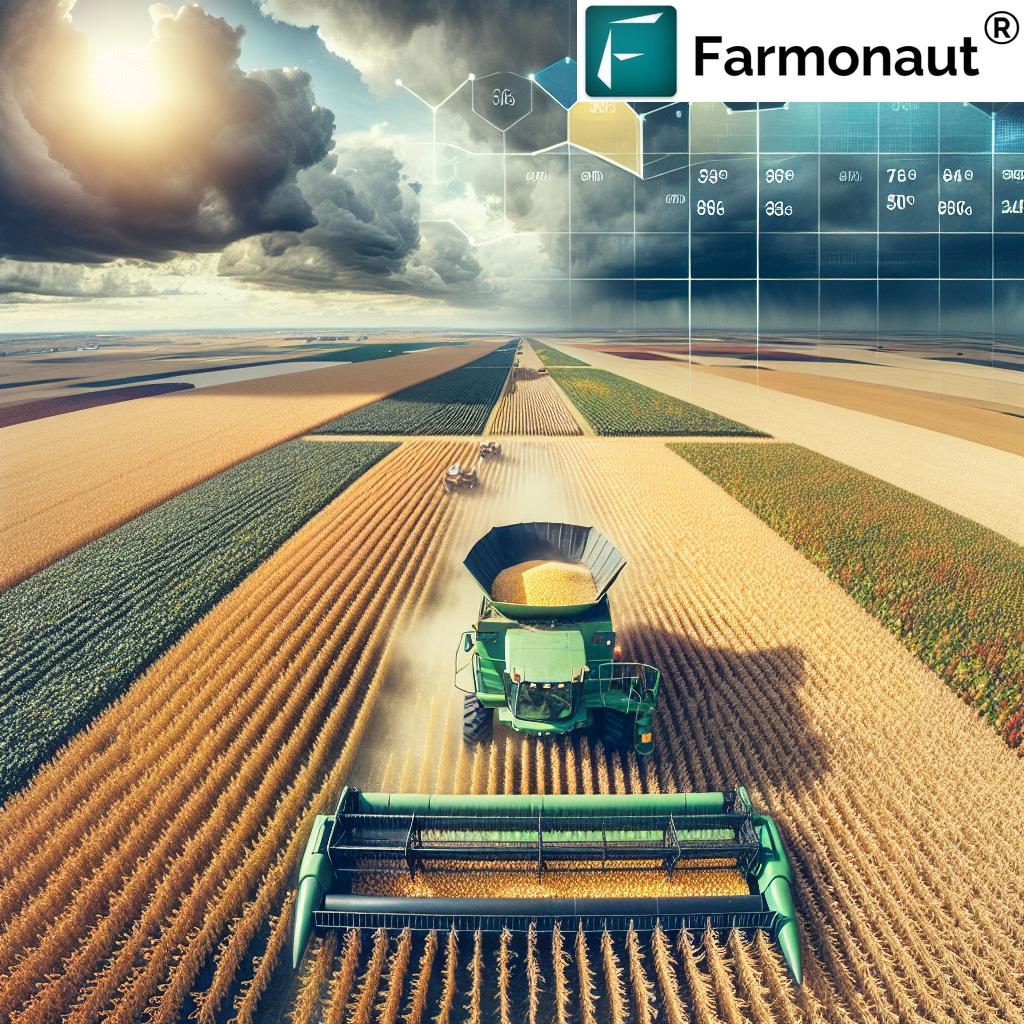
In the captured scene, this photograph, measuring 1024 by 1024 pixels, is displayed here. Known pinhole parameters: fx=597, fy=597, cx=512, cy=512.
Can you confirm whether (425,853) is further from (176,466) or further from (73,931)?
(176,466)

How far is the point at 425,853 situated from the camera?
723cm

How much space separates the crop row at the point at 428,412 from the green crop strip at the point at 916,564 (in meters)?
19.3

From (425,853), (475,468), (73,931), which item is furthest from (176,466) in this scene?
(425,853)

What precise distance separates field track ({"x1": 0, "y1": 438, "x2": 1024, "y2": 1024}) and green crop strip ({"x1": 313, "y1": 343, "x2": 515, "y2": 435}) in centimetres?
2499

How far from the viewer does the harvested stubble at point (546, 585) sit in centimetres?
1058

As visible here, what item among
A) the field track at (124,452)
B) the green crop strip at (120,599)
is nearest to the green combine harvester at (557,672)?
the green crop strip at (120,599)

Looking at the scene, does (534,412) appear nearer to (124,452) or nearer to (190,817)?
(124,452)

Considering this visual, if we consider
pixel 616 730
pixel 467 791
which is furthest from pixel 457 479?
pixel 467 791

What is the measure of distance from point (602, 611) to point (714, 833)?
3.68 m

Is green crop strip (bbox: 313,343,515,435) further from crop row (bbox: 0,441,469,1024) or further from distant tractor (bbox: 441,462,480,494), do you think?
crop row (bbox: 0,441,469,1024)

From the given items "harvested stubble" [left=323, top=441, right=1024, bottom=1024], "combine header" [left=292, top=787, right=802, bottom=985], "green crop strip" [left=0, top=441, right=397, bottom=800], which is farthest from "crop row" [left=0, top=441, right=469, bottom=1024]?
"harvested stubble" [left=323, top=441, right=1024, bottom=1024]

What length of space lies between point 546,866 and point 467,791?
6.91 feet

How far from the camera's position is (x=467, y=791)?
30.1 ft

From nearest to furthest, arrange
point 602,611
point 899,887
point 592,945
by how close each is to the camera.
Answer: point 592,945 → point 899,887 → point 602,611
